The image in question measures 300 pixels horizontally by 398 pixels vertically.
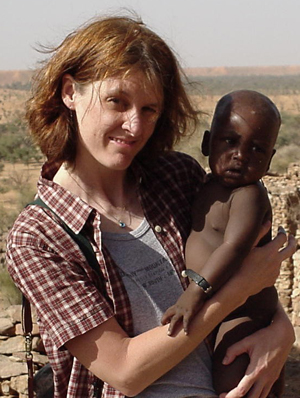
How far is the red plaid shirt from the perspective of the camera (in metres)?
2.14

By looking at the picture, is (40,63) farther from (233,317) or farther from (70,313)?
(233,317)

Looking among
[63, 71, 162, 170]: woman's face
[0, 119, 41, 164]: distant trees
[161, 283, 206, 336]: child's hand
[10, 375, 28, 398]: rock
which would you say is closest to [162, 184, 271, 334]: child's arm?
[161, 283, 206, 336]: child's hand

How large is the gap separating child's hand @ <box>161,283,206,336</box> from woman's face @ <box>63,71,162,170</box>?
52 centimetres

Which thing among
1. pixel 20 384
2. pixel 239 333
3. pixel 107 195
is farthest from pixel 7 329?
pixel 239 333

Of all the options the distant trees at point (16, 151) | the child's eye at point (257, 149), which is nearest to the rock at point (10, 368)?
the child's eye at point (257, 149)

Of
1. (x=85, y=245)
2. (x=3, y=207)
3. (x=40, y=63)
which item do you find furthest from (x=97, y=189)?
(x=3, y=207)

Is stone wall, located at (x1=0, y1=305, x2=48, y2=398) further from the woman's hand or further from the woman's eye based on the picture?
the woman's eye

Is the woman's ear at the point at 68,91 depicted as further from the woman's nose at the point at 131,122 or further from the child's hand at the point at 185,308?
the child's hand at the point at 185,308

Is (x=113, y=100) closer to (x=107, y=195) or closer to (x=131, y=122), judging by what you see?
(x=131, y=122)

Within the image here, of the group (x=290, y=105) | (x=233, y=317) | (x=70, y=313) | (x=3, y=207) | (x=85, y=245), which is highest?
(x=85, y=245)

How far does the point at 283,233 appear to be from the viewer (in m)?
2.69

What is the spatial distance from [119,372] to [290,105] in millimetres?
47735

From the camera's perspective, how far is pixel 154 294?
7.72 feet

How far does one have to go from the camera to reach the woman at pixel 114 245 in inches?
85.0
